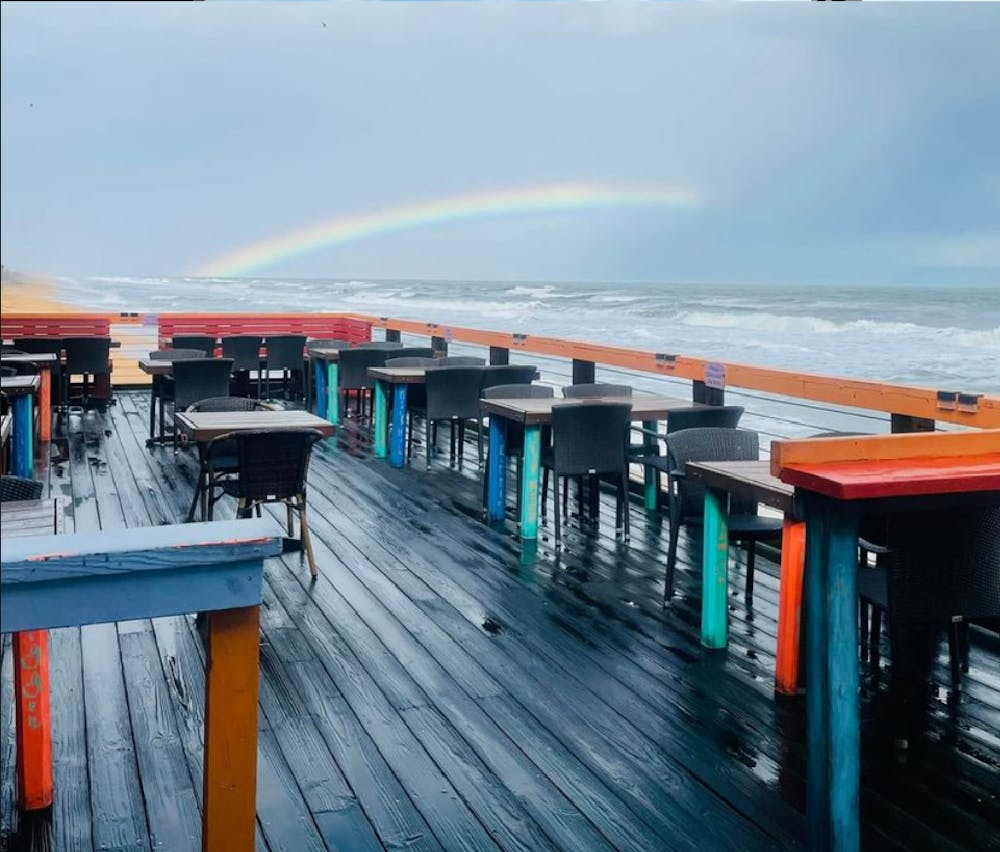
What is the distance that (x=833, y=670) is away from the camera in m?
1.98

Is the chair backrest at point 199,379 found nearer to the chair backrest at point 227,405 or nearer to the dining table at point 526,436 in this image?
the chair backrest at point 227,405

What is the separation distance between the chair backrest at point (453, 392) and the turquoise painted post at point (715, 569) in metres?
3.16

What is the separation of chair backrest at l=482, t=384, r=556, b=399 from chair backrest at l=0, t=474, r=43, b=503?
3.73 metres

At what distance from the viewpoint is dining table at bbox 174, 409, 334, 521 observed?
4207 mm

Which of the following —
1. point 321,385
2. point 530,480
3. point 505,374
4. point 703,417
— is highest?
point 505,374

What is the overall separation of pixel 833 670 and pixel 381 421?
559 cm

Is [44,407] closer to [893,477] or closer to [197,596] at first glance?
[197,596]

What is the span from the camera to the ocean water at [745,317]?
2420 cm

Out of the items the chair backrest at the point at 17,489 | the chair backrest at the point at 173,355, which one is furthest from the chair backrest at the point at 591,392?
the chair backrest at the point at 17,489

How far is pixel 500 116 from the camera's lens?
411cm

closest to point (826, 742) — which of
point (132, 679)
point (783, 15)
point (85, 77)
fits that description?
point (85, 77)

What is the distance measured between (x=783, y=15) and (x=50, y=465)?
5283 mm

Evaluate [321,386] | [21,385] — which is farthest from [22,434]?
[321,386]

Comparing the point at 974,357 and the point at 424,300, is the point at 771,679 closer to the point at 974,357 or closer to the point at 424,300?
the point at 974,357
